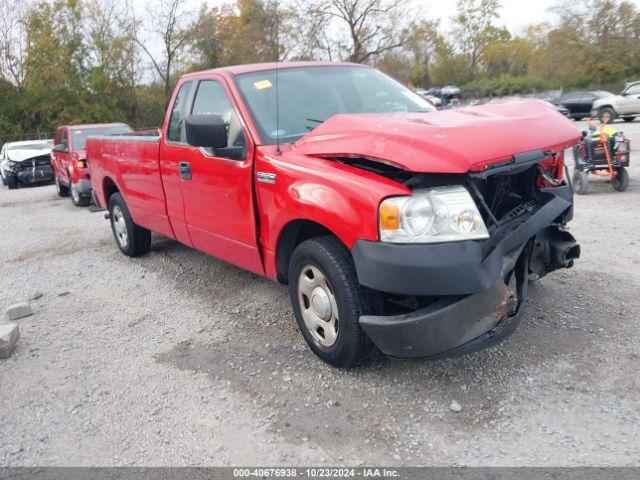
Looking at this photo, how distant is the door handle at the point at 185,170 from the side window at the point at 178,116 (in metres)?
0.33

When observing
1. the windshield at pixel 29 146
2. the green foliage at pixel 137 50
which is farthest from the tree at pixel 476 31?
the windshield at pixel 29 146

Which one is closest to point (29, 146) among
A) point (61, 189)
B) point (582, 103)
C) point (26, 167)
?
point (26, 167)

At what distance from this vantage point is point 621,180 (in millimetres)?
8797

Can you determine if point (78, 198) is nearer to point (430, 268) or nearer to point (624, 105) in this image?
point (430, 268)

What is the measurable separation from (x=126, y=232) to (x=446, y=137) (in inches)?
191

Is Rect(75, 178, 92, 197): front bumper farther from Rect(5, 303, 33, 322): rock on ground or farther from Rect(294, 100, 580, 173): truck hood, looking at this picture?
Rect(294, 100, 580, 173): truck hood

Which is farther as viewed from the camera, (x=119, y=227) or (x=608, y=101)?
(x=608, y=101)

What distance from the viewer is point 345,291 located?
3.28 m

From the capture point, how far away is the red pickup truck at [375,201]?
2.97m

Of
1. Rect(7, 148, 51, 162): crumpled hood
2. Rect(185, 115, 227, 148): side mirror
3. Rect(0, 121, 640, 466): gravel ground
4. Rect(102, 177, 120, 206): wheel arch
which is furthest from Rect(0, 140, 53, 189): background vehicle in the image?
Rect(185, 115, 227, 148): side mirror

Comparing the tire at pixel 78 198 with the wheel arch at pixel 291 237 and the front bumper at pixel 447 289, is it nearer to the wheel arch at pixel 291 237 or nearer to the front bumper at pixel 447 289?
the wheel arch at pixel 291 237

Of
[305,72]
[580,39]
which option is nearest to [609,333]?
[305,72]

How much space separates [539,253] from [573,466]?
1.62 m

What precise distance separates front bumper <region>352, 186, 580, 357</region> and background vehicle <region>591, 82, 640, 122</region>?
901 inches
